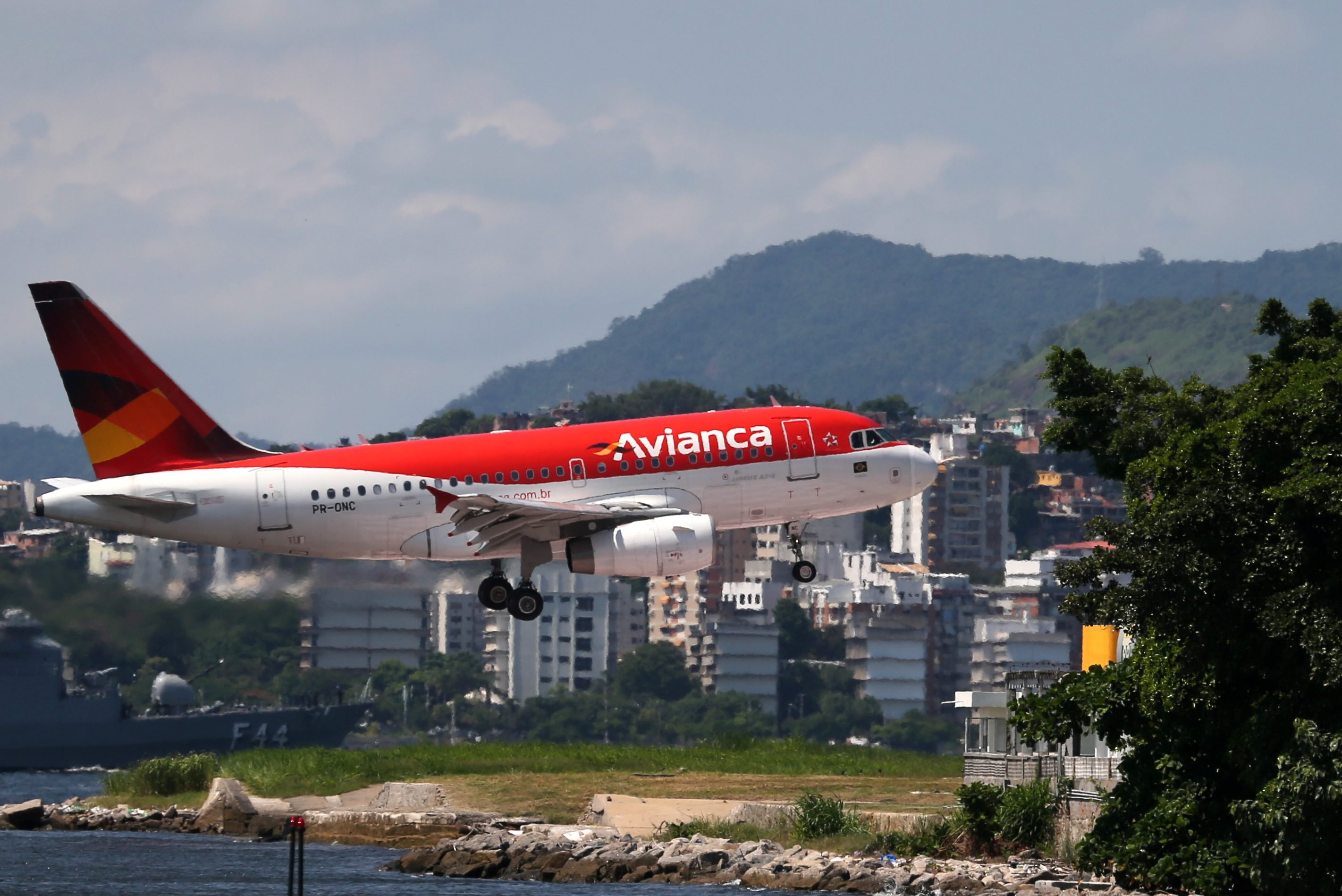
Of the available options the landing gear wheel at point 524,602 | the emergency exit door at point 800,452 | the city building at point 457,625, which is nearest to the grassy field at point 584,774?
the emergency exit door at point 800,452

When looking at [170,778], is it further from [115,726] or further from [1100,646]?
[115,726]

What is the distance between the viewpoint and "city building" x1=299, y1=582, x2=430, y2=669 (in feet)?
266

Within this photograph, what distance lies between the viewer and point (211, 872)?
56438 millimetres

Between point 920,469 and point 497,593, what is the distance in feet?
39.4

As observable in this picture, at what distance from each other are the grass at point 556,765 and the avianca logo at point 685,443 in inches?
859

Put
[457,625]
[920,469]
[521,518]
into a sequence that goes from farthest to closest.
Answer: [457,625], [920,469], [521,518]

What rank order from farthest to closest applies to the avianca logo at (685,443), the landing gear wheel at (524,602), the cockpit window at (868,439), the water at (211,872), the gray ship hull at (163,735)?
1. the gray ship hull at (163,735)
2. the cockpit window at (868,439)
3. the water at (211,872)
4. the landing gear wheel at (524,602)
5. the avianca logo at (685,443)

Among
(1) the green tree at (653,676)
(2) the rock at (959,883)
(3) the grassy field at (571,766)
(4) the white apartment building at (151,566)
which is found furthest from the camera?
(1) the green tree at (653,676)

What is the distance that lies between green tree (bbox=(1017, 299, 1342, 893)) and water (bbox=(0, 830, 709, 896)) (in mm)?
14097

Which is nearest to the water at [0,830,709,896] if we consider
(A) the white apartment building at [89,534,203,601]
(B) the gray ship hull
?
(A) the white apartment building at [89,534,203,601]

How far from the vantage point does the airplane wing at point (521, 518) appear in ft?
160

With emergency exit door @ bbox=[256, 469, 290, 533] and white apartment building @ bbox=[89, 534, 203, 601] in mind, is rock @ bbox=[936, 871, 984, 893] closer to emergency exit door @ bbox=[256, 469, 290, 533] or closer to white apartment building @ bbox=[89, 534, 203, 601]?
emergency exit door @ bbox=[256, 469, 290, 533]

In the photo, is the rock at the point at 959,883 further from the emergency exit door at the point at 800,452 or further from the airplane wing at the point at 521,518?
the airplane wing at the point at 521,518

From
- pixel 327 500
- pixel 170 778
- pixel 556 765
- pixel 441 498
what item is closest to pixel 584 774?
pixel 556 765
